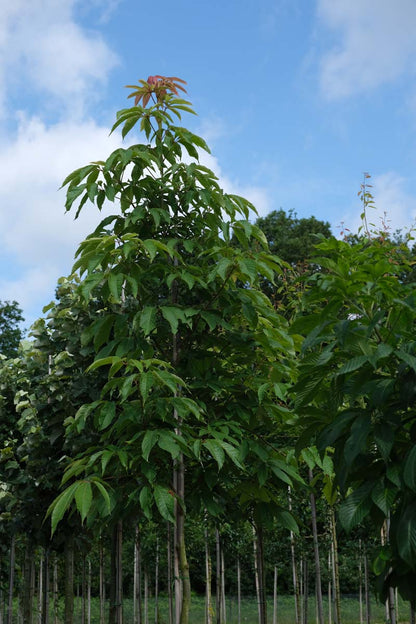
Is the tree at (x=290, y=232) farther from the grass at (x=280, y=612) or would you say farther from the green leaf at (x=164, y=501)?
the green leaf at (x=164, y=501)

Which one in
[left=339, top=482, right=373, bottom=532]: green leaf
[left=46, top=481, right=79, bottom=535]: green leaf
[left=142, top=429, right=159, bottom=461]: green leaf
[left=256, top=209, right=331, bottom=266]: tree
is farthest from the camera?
[left=256, top=209, right=331, bottom=266]: tree

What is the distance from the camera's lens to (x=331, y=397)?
10.1ft

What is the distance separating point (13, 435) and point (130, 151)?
7002 mm

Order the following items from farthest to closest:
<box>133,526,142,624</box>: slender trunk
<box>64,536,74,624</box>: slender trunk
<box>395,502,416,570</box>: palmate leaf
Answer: <box>133,526,142,624</box>: slender trunk, <box>64,536,74,624</box>: slender trunk, <box>395,502,416,570</box>: palmate leaf

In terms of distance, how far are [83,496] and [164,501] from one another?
1.77 feet

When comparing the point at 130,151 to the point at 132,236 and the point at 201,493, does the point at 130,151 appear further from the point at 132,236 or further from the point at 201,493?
the point at 201,493

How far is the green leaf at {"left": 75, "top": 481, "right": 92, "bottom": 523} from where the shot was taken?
3.65 m

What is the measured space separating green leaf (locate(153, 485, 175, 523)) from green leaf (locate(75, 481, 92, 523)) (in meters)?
0.45

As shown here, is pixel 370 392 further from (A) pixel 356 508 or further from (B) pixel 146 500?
(B) pixel 146 500

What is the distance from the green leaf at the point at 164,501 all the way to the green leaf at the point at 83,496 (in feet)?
1.47

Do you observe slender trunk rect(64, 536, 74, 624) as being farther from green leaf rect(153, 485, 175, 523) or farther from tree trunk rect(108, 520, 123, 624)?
green leaf rect(153, 485, 175, 523)

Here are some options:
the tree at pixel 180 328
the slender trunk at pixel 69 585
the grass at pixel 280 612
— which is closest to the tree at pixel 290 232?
the grass at pixel 280 612

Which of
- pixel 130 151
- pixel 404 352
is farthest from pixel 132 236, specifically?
pixel 404 352

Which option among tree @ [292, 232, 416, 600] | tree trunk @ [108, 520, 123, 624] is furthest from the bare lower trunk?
tree trunk @ [108, 520, 123, 624]
